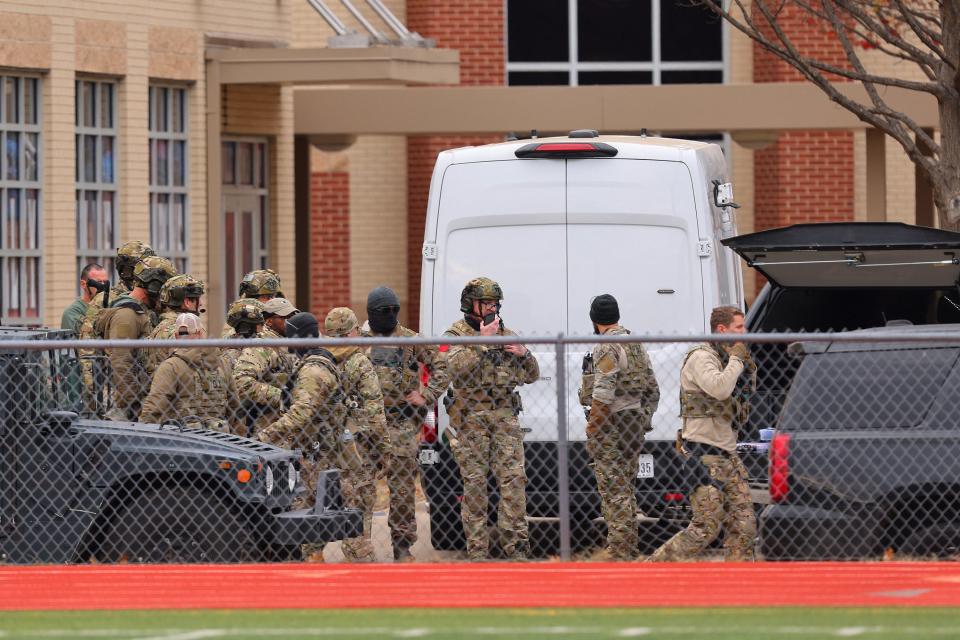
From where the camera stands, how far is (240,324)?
39.2 ft

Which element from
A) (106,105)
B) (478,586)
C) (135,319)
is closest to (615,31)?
(106,105)

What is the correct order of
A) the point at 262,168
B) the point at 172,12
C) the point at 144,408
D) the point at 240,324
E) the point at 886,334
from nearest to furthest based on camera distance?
the point at 886,334
the point at 144,408
the point at 240,324
the point at 172,12
the point at 262,168

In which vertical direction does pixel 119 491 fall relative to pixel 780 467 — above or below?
below

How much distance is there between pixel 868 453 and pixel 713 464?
1484 mm

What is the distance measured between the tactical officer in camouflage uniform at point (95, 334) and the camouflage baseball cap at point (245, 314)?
31.9 inches

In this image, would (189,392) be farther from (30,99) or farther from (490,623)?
(30,99)

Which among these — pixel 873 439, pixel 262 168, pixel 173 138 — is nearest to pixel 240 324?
pixel 873 439

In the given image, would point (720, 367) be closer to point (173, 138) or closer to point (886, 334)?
point (886, 334)

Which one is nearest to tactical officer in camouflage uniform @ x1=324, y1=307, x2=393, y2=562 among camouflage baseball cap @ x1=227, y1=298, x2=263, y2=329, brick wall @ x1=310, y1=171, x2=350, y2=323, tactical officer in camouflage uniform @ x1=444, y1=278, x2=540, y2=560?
tactical officer in camouflage uniform @ x1=444, y1=278, x2=540, y2=560

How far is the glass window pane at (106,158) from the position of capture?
1816 centimetres

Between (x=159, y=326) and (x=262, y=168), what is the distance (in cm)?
830

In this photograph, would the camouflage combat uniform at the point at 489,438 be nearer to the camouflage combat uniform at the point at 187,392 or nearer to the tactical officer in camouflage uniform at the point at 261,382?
the tactical officer in camouflage uniform at the point at 261,382

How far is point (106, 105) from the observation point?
18.2m

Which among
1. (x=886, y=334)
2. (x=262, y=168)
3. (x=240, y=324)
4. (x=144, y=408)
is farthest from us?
(x=262, y=168)
